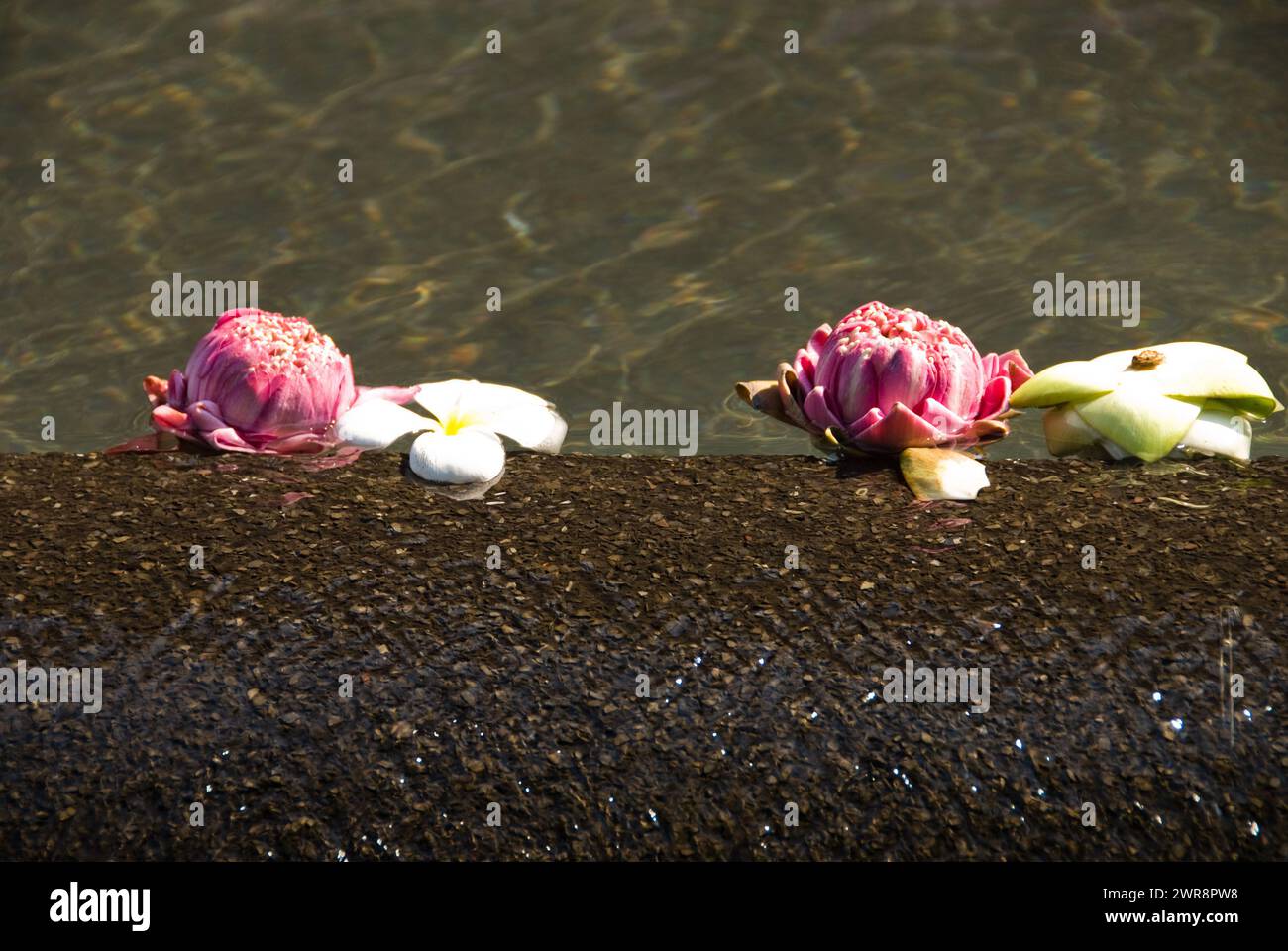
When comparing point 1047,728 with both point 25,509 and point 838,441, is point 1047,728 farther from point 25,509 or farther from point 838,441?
point 25,509

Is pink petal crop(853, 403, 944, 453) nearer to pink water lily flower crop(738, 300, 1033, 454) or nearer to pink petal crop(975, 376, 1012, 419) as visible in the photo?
pink water lily flower crop(738, 300, 1033, 454)

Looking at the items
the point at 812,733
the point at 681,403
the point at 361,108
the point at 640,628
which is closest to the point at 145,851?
the point at 640,628

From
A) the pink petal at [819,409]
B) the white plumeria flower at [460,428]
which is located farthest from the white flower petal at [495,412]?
the pink petal at [819,409]

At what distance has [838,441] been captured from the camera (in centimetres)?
275

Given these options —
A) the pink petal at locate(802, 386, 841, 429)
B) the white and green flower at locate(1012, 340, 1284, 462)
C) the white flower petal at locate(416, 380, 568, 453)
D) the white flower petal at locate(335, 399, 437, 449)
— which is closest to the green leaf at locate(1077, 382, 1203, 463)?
the white and green flower at locate(1012, 340, 1284, 462)

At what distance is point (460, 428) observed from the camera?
2.86 meters

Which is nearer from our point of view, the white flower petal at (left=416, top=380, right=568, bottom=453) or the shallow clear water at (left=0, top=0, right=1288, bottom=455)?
the white flower petal at (left=416, top=380, right=568, bottom=453)

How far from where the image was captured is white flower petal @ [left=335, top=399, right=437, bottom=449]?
2.85 meters

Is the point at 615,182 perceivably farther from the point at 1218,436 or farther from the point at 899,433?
the point at 1218,436

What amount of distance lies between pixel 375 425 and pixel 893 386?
977 mm

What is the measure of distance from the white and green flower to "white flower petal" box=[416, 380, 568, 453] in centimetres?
90

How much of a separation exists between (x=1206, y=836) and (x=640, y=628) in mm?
874

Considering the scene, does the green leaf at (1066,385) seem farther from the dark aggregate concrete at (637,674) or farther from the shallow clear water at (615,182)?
the shallow clear water at (615,182)

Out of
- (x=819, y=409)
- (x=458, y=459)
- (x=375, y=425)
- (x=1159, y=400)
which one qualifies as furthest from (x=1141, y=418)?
(x=375, y=425)
